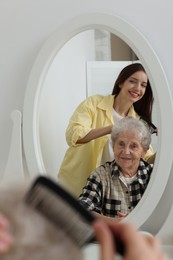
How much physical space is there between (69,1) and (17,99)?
0.25m

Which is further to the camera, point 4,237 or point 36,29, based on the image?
point 36,29

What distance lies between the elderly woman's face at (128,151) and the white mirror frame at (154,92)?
0.15 feet

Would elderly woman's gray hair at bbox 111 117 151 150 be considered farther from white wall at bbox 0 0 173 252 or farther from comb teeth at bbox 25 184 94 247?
comb teeth at bbox 25 184 94 247

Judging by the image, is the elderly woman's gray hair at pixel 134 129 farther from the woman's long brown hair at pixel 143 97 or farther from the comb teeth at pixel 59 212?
the comb teeth at pixel 59 212

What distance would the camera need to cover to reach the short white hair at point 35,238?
0.28 metres

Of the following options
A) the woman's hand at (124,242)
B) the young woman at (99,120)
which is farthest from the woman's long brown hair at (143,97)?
the woman's hand at (124,242)

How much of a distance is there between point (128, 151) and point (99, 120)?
0.31 feet

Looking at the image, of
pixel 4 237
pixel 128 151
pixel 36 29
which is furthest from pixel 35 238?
pixel 36 29

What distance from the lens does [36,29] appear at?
102 cm

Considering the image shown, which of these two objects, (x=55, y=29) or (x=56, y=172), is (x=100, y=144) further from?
(x=55, y=29)

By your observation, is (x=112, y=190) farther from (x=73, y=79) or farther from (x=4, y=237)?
(x=4, y=237)

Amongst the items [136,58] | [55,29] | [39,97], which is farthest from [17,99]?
[136,58]

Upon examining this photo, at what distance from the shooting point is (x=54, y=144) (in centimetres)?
99

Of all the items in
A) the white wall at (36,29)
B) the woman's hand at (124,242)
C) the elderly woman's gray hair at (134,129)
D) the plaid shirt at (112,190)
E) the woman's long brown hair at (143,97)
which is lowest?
the plaid shirt at (112,190)
